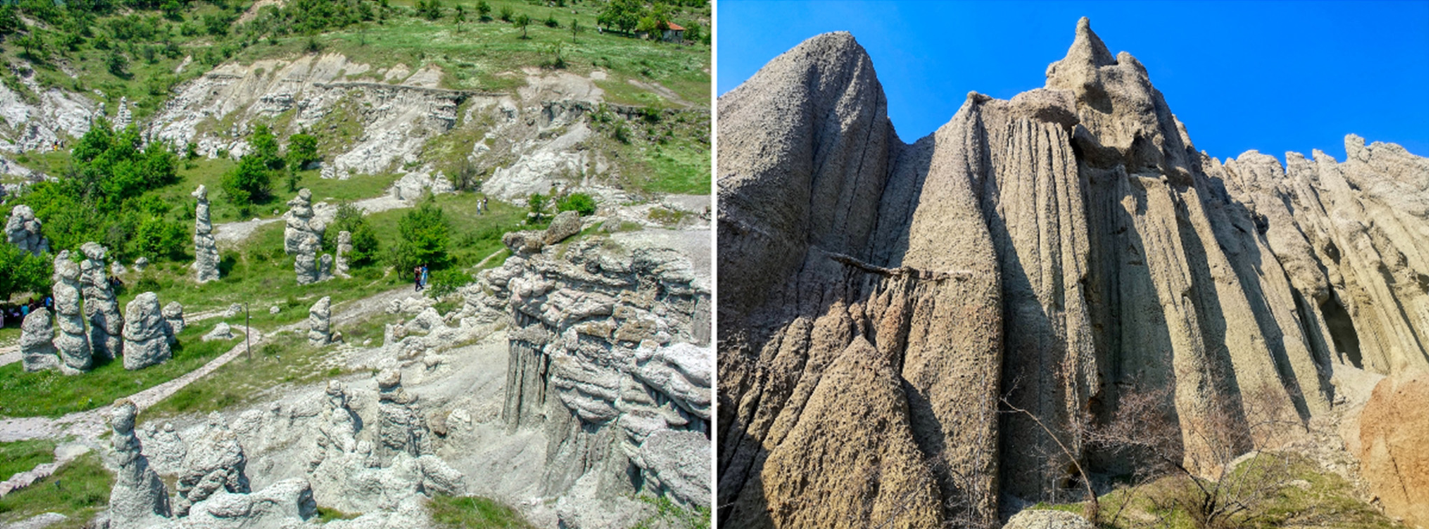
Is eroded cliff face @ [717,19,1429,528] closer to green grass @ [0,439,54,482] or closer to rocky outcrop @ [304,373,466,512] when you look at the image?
rocky outcrop @ [304,373,466,512]

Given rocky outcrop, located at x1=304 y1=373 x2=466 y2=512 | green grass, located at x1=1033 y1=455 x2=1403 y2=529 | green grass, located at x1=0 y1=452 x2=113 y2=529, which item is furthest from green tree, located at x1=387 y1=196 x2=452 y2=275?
green grass, located at x1=1033 y1=455 x2=1403 y2=529

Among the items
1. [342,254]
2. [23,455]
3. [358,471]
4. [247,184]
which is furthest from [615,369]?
[247,184]

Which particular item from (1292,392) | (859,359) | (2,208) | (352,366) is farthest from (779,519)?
(2,208)

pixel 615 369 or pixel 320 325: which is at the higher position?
pixel 320 325

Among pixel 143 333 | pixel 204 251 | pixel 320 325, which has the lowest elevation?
pixel 143 333

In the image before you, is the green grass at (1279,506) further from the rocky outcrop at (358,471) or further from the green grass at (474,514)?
the rocky outcrop at (358,471)

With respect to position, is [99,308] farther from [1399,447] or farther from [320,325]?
[1399,447]

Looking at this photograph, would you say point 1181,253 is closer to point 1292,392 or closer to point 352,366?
point 1292,392
